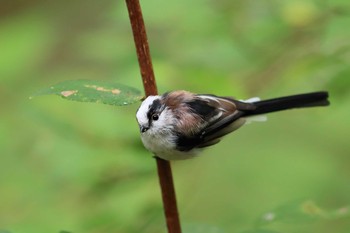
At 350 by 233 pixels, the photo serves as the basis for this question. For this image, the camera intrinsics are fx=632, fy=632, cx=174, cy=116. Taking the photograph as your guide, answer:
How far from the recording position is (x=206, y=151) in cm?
306

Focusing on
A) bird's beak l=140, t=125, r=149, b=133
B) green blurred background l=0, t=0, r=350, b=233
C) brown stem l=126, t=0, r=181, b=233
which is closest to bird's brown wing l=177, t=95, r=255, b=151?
bird's beak l=140, t=125, r=149, b=133

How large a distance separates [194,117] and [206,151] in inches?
49.0

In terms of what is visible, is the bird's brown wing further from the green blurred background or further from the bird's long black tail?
the green blurred background

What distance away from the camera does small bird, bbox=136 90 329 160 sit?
5.87 ft

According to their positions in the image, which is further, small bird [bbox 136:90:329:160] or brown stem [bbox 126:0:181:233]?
small bird [bbox 136:90:329:160]

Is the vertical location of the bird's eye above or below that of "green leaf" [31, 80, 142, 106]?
above

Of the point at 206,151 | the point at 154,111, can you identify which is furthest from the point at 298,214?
the point at 206,151

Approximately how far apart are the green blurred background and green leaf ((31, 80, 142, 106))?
26.7 inches

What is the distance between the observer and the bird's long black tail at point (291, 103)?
182 cm

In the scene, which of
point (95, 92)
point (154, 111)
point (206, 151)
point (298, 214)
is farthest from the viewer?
point (206, 151)

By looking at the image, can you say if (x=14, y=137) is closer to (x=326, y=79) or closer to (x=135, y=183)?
(x=135, y=183)

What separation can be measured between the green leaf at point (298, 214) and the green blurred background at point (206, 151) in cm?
48

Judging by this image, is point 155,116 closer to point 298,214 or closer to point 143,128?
point 143,128

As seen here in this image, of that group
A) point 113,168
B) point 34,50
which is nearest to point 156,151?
point 113,168
